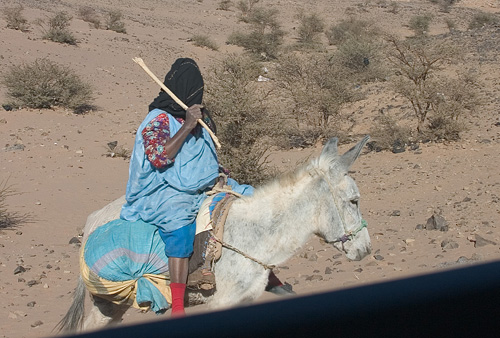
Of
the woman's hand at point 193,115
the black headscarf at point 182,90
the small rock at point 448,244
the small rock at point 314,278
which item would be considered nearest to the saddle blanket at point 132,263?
the woman's hand at point 193,115

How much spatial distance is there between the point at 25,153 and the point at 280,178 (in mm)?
10250

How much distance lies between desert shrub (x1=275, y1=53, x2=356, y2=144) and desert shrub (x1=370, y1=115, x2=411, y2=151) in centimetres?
146

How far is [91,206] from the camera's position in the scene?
10.4 m

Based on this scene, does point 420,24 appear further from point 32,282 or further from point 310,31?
point 32,282

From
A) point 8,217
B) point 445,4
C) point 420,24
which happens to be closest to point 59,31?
point 8,217

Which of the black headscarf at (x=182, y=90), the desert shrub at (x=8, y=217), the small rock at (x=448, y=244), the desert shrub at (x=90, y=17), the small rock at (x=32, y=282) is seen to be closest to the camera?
the black headscarf at (x=182, y=90)

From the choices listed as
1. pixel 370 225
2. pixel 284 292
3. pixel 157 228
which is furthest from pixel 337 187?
pixel 370 225

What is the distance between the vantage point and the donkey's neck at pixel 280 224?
397 centimetres

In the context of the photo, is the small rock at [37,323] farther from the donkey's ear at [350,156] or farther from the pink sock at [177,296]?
the donkey's ear at [350,156]

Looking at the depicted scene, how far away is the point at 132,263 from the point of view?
399 cm

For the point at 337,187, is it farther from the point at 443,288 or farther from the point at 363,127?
the point at 363,127

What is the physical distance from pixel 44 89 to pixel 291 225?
14.4m

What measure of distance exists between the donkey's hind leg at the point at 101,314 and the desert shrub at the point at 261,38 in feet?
88.7

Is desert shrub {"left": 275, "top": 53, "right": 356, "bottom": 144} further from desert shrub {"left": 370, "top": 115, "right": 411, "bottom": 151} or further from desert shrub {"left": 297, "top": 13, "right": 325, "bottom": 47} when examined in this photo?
desert shrub {"left": 297, "top": 13, "right": 325, "bottom": 47}
